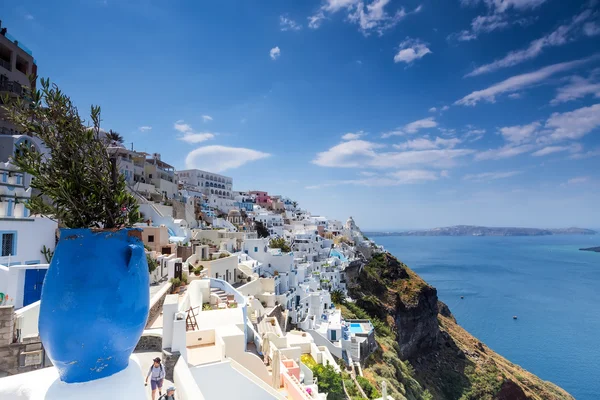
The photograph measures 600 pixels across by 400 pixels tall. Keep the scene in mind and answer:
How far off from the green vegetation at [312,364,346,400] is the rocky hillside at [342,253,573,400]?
50.4 ft

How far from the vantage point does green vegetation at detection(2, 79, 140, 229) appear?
4.64m

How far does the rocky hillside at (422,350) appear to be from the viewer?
3769cm

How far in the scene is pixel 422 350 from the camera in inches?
1891

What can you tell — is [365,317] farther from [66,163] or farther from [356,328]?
[66,163]

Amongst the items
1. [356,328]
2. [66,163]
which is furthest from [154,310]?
[356,328]

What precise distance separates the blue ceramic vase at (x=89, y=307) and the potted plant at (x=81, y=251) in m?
0.01

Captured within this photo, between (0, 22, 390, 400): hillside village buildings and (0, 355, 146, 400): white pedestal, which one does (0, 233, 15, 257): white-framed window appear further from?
(0, 355, 146, 400): white pedestal

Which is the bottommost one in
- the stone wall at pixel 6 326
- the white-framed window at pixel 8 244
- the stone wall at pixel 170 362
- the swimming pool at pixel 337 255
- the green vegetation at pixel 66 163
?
the swimming pool at pixel 337 255

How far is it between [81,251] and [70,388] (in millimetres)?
1693

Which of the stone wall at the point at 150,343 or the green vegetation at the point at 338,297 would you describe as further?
the green vegetation at the point at 338,297

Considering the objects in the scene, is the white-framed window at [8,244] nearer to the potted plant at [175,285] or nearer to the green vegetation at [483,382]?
the potted plant at [175,285]

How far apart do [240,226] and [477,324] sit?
4995cm

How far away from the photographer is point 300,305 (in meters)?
30.6

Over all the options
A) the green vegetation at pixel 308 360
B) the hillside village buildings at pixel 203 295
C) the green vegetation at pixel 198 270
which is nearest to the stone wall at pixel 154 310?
the hillside village buildings at pixel 203 295
